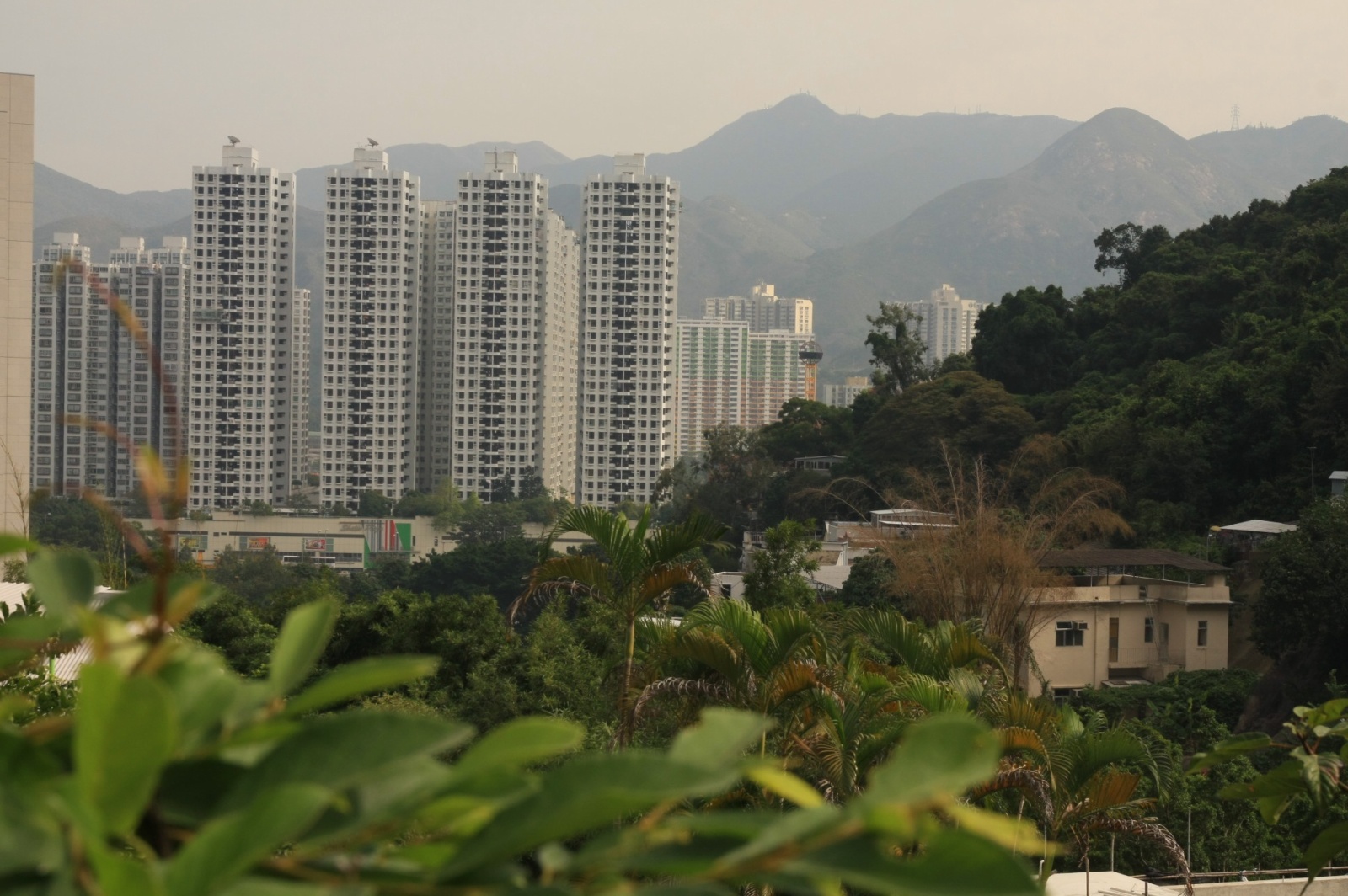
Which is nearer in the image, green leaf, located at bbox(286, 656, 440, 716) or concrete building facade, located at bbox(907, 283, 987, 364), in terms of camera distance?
green leaf, located at bbox(286, 656, 440, 716)

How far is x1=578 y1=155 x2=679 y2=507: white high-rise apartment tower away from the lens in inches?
1683

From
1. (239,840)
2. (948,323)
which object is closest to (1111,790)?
(239,840)

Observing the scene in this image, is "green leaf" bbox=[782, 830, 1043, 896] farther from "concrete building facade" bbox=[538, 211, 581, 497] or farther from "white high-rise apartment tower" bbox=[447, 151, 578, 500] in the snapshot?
"concrete building facade" bbox=[538, 211, 581, 497]

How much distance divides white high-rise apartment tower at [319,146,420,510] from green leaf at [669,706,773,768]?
139 feet

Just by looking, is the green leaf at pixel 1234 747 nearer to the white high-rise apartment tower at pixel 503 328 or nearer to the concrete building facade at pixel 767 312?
the white high-rise apartment tower at pixel 503 328

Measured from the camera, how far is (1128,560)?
14211mm

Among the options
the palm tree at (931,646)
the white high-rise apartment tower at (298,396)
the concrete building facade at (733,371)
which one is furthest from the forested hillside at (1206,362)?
the concrete building facade at (733,371)

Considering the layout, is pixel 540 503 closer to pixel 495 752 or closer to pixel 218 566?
pixel 218 566

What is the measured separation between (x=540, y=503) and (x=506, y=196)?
10.4m

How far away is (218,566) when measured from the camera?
91.1 feet

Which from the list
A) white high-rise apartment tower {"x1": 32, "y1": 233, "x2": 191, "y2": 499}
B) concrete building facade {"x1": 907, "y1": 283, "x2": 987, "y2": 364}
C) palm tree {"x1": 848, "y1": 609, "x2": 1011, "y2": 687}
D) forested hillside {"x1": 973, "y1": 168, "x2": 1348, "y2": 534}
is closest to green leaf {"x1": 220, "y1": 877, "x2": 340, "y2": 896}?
palm tree {"x1": 848, "y1": 609, "x2": 1011, "y2": 687}

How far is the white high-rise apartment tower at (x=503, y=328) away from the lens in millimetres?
42094

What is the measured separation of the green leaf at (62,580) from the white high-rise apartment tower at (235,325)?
44.0 metres

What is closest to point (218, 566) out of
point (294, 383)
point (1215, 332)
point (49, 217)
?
point (294, 383)
